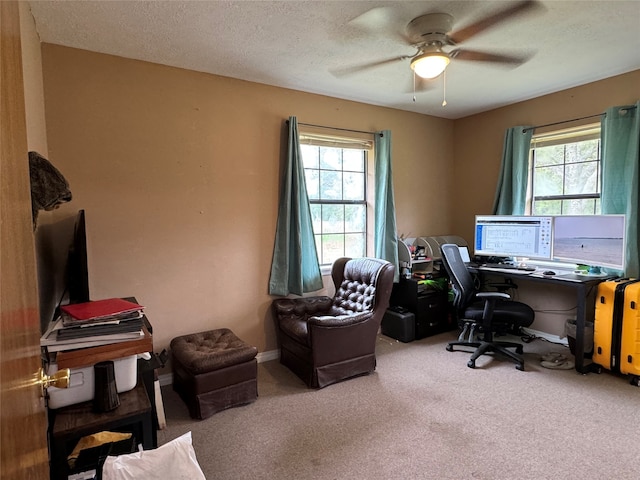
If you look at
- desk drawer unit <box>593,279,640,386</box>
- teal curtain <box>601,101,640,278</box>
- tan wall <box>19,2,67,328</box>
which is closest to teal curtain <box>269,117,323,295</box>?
tan wall <box>19,2,67,328</box>

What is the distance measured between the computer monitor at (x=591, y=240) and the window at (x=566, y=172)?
486mm

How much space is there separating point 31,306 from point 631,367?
3.85 m

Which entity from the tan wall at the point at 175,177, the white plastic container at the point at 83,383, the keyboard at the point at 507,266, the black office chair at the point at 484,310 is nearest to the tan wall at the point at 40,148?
the tan wall at the point at 175,177

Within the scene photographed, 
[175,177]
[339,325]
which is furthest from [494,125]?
[175,177]

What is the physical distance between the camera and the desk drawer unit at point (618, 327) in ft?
9.21

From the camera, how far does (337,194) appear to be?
13.2 ft

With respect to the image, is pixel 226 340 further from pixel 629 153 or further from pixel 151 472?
pixel 629 153

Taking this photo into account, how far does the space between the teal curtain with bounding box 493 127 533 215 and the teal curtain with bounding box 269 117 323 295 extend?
232 cm

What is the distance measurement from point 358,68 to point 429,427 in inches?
108

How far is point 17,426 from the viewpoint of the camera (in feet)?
1.92

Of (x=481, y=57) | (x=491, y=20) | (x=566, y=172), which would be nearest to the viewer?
(x=491, y=20)

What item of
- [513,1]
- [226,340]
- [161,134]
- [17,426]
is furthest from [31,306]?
[513,1]

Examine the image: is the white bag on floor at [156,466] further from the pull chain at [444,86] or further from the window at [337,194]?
the pull chain at [444,86]

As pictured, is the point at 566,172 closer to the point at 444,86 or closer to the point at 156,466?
the point at 444,86
